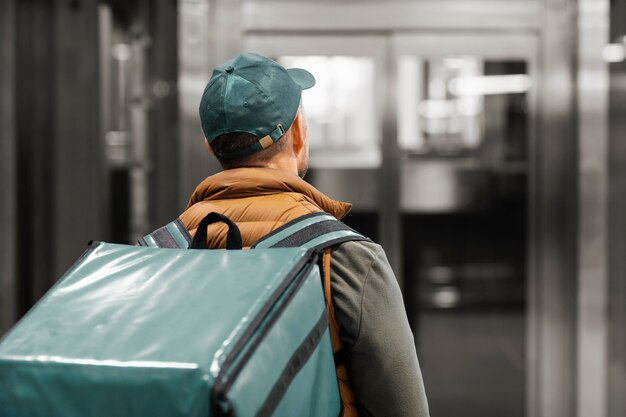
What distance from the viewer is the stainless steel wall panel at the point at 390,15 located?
445cm

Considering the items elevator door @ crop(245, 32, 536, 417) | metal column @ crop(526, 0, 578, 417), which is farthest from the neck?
metal column @ crop(526, 0, 578, 417)

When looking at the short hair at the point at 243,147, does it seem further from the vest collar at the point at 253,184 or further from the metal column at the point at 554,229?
the metal column at the point at 554,229

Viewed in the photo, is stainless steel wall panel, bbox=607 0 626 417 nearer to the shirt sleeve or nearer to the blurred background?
the blurred background

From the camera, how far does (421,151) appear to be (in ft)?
14.7

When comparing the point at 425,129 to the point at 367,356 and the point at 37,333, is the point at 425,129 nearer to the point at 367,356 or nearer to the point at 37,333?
the point at 367,356

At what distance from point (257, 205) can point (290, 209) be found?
0.06 m

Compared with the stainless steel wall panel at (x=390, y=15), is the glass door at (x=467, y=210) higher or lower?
lower

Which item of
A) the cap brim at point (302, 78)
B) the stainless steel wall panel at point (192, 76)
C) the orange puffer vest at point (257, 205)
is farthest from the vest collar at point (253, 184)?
the stainless steel wall panel at point (192, 76)

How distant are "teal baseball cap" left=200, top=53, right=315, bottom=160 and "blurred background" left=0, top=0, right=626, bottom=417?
281 centimetres

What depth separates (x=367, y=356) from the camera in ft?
4.65

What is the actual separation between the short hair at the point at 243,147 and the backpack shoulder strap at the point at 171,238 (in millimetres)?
149

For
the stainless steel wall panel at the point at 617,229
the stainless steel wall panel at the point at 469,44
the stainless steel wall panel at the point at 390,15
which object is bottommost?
the stainless steel wall panel at the point at 617,229

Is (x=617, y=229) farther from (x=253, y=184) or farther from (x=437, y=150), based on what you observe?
(x=253, y=184)

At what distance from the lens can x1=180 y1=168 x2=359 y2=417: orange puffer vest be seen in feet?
4.84
